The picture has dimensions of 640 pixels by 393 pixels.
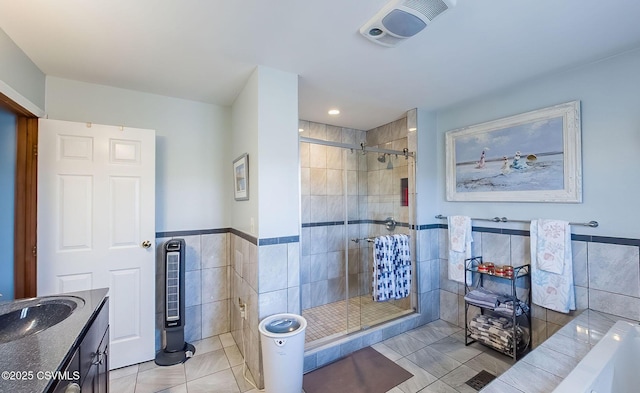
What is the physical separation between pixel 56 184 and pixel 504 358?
3872mm

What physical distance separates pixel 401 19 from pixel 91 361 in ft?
7.26

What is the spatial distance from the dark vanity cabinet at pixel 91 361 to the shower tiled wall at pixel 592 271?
9.88ft

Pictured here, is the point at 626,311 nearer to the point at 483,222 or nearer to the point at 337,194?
the point at 483,222

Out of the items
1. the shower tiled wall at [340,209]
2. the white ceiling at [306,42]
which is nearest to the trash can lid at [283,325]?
the shower tiled wall at [340,209]

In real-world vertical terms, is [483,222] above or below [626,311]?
above

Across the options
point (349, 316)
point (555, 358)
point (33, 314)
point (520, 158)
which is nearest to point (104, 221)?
point (33, 314)

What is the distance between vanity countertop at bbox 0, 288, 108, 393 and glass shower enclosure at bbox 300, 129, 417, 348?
185cm

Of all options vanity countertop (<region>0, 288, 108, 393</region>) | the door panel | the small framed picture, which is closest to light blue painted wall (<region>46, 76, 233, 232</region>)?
the small framed picture

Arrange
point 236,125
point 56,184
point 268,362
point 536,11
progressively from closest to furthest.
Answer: point 536,11, point 268,362, point 56,184, point 236,125

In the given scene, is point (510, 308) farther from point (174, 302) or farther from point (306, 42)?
point (174, 302)

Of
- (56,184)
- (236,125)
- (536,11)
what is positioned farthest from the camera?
(236,125)

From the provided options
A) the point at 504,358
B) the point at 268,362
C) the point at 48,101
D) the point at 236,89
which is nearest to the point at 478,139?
the point at 504,358

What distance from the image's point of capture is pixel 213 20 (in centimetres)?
149

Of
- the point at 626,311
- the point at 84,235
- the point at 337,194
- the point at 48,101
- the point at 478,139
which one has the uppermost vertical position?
the point at 48,101
